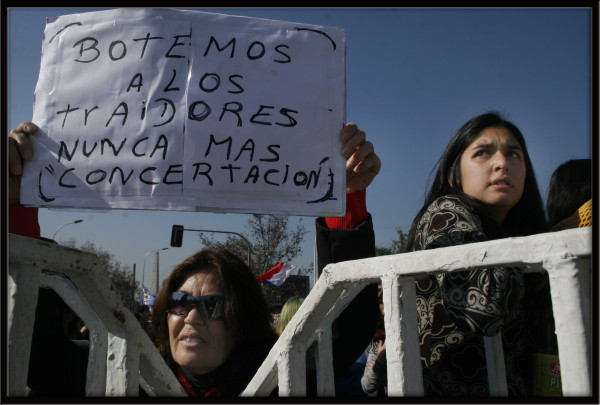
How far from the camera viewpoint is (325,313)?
1.26 m

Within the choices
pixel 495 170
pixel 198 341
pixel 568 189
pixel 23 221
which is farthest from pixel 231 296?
pixel 568 189

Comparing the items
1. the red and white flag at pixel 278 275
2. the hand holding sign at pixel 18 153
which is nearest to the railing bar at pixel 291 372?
the hand holding sign at pixel 18 153

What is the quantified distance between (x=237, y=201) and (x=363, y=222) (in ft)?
1.67

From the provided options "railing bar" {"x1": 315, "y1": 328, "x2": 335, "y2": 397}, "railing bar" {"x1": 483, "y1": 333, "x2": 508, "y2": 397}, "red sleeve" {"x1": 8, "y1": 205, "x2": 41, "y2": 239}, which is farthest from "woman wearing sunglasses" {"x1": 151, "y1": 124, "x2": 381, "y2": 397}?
"red sleeve" {"x1": 8, "y1": 205, "x2": 41, "y2": 239}

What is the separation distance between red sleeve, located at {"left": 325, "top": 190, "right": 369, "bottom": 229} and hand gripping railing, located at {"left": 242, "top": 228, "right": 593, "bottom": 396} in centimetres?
58

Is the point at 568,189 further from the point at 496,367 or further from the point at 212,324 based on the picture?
the point at 212,324

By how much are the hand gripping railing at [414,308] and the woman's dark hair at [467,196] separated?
436 mm

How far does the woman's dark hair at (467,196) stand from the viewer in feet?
5.34

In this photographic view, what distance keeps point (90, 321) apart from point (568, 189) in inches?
79.4

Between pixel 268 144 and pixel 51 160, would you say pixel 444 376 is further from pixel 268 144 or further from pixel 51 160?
pixel 51 160

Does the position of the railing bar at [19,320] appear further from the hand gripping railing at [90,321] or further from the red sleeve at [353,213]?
the red sleeve at [353,213]

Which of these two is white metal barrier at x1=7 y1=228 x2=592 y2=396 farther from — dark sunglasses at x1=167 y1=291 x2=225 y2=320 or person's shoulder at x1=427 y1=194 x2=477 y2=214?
dark sunglasses at x1=167 y1=291 x2=225 y2=320

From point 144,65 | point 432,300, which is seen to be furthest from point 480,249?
point 144,65

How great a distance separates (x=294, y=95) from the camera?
1717 millimetres
